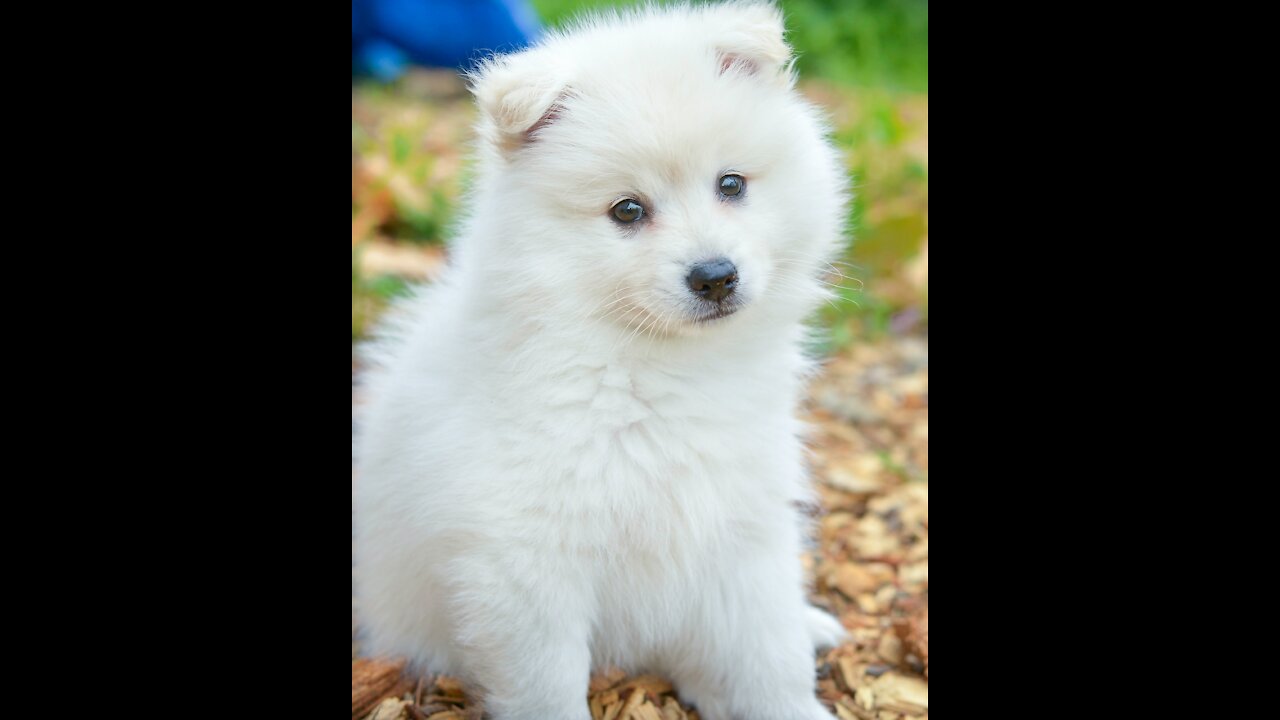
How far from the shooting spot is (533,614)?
103 inches

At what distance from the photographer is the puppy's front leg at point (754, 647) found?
9.53 ft

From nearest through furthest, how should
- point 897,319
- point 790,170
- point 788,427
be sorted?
point 790,170, point 788,427, point 897,319

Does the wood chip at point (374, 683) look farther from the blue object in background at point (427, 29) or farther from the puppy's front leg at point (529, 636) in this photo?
the blue object in background at point (427, 29)

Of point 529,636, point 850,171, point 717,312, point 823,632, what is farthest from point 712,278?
point 850,171

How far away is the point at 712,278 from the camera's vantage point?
8.41 ft

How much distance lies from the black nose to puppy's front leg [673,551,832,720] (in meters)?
0.78

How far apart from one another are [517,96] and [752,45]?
63 cm

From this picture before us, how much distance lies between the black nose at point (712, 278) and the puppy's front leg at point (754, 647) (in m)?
0.78

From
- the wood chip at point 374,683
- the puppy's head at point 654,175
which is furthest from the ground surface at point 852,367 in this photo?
the puppy's head at point 654,175

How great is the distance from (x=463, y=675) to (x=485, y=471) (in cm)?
65

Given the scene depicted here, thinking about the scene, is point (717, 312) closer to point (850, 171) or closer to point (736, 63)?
point (736, 63)

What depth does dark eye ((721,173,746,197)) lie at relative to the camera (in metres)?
2.69
